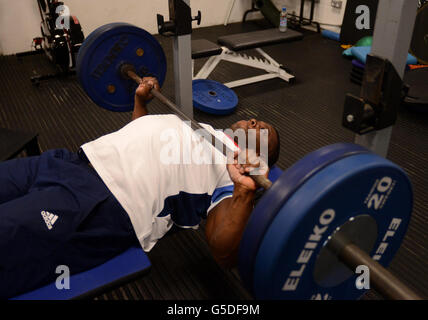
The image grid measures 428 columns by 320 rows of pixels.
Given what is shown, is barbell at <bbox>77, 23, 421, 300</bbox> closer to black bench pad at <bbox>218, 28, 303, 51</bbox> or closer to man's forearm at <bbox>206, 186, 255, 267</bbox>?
man's forearm at <bbox>206, 186, 255, 267</bbox>

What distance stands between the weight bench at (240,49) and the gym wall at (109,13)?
1.65 meters

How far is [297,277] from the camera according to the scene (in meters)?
0.83

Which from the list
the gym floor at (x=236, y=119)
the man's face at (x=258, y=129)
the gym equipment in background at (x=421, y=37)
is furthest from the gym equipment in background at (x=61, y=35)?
the gym equipment in background at (x=421, y=37)

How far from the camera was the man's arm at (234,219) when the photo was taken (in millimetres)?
1073

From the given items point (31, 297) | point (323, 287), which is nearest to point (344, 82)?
point (323, 287)

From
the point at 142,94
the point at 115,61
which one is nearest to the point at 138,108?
the point at 142,94

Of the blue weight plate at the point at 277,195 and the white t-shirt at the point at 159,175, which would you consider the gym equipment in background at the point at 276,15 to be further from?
the blue weight plate at the point at 277,195

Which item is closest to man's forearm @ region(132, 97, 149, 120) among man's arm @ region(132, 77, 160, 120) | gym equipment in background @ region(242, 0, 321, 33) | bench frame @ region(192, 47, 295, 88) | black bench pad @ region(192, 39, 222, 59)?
man's arm @ region(132, 77, 160, 120)

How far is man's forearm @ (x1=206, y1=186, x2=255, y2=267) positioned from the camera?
1074 millimetres

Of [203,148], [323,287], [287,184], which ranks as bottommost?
[323,287]

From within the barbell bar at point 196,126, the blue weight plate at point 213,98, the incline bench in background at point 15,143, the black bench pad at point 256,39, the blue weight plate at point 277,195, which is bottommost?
the blue weight plate at point 213,98

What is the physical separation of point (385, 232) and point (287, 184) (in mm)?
359

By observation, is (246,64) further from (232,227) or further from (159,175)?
(232,227)

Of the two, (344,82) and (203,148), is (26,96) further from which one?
(344,82)
